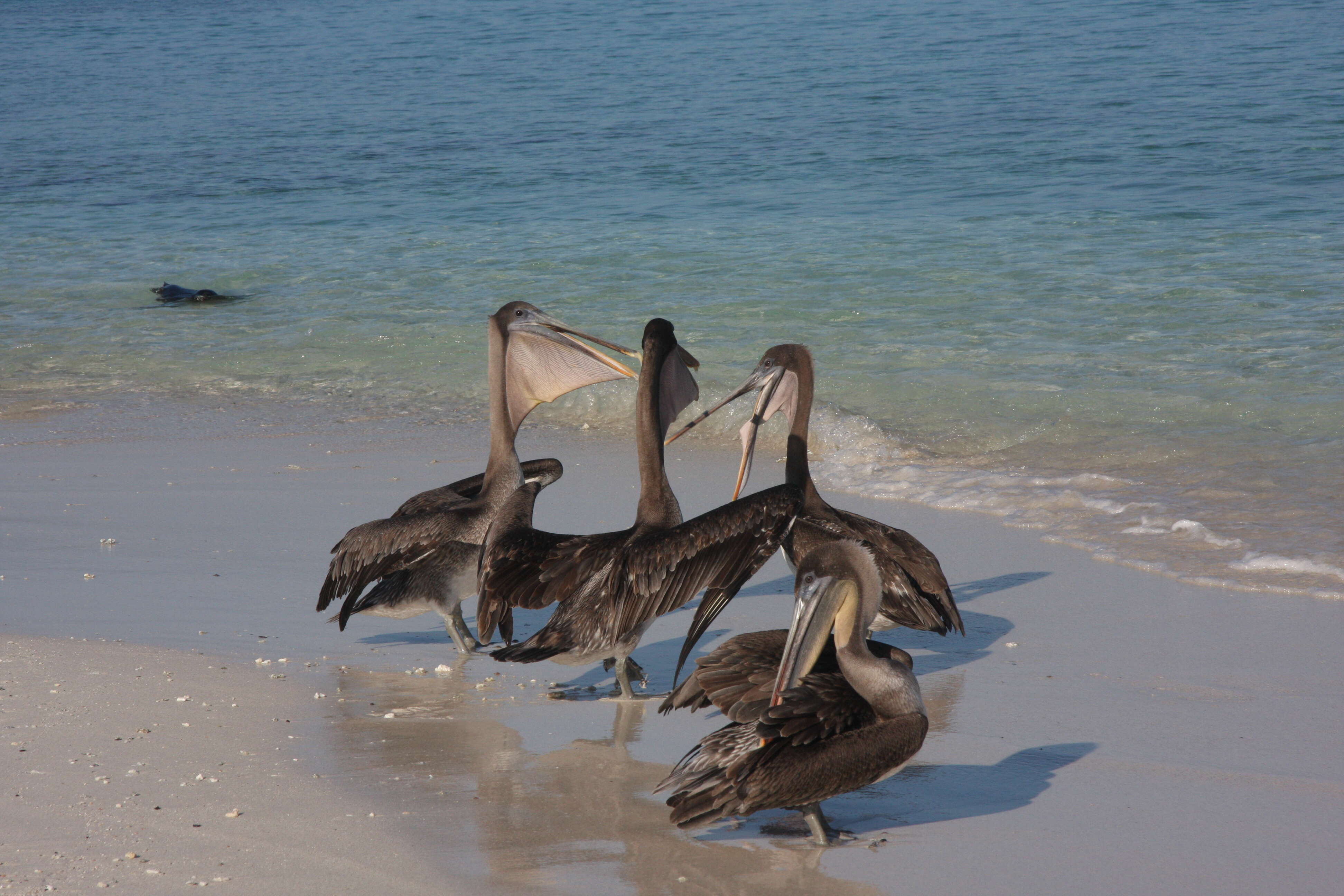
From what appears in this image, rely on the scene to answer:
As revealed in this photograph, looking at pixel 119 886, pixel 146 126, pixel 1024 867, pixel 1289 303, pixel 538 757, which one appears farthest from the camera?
pixel 146 126

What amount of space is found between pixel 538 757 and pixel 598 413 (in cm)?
482

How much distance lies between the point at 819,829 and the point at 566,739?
1032 millimetres

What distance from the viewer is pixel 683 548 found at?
4090mm

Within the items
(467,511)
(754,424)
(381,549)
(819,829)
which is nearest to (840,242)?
(754,424)

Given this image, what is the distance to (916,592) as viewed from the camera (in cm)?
464

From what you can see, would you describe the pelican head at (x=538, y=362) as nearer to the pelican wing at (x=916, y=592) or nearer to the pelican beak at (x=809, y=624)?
the pelican wing at (x=916, y=592)

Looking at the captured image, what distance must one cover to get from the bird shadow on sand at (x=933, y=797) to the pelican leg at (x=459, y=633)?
171cm

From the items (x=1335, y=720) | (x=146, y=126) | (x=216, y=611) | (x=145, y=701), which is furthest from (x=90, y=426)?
(x=146, y=126)

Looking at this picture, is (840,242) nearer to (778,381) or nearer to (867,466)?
(867,466)

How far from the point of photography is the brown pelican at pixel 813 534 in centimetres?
462

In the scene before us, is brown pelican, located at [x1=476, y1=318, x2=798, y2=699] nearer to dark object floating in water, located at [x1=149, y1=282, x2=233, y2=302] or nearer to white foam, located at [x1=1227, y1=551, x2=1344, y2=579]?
white foam, located at [x1=1227, y1=551, x2=1344, y2=579]

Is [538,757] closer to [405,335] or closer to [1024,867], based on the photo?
[1024,867]

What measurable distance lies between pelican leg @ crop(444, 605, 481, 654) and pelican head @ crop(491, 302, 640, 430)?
844mm

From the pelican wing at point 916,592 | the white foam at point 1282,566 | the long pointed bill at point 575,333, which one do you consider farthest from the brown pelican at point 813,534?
the white foam at point 1282,566
